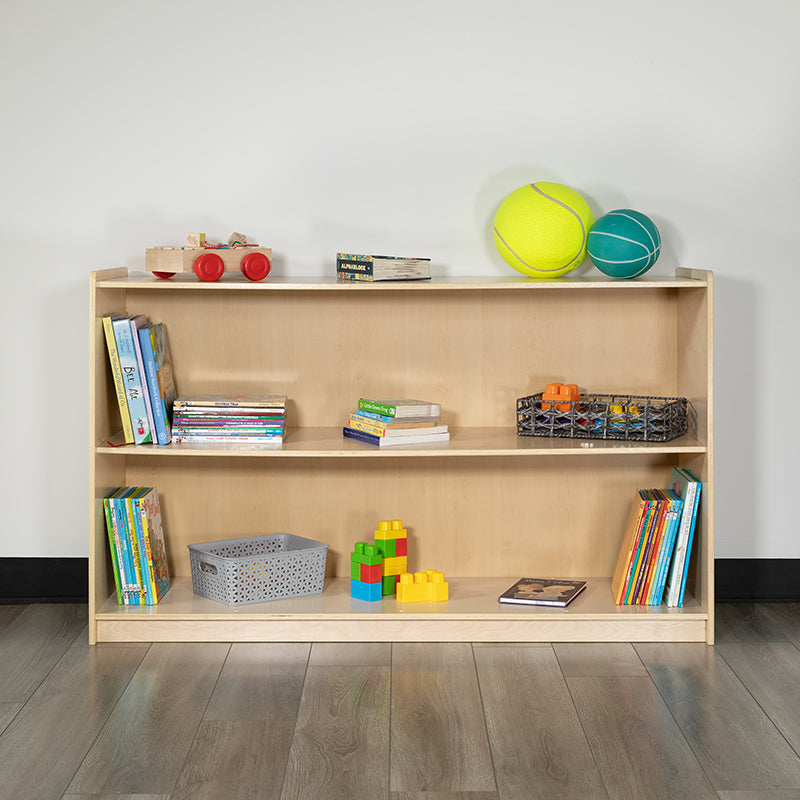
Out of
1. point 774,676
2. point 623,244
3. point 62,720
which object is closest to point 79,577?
point 62,720

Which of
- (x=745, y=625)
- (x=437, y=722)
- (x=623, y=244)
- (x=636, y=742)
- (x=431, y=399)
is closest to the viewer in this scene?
(x=636, y=742)

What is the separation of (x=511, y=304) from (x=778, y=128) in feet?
3.01

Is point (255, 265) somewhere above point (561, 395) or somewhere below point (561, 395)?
above

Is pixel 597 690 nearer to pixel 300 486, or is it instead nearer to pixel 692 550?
pixel 692 550

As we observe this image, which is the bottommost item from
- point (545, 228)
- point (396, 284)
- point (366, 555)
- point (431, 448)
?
point (366, 555)

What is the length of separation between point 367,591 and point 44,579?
102 centimetres

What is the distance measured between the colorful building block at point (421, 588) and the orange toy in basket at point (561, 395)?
554 mm

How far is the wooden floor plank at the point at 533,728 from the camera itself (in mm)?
1855

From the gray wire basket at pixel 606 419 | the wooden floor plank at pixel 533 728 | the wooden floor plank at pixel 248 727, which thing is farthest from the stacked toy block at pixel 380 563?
the gray wire basket at pixel 606 419

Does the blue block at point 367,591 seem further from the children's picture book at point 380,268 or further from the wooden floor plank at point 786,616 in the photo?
the wooden floor plank at point 786,616

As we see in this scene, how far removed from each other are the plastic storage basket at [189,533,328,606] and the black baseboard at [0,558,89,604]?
429 millimetres

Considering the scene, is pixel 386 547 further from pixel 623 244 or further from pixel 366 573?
pixel 623 244

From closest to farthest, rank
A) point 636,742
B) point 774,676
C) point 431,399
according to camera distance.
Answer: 1. point 636,742
2. point 774,676
3. point 431,399

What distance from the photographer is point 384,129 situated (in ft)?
9.32
